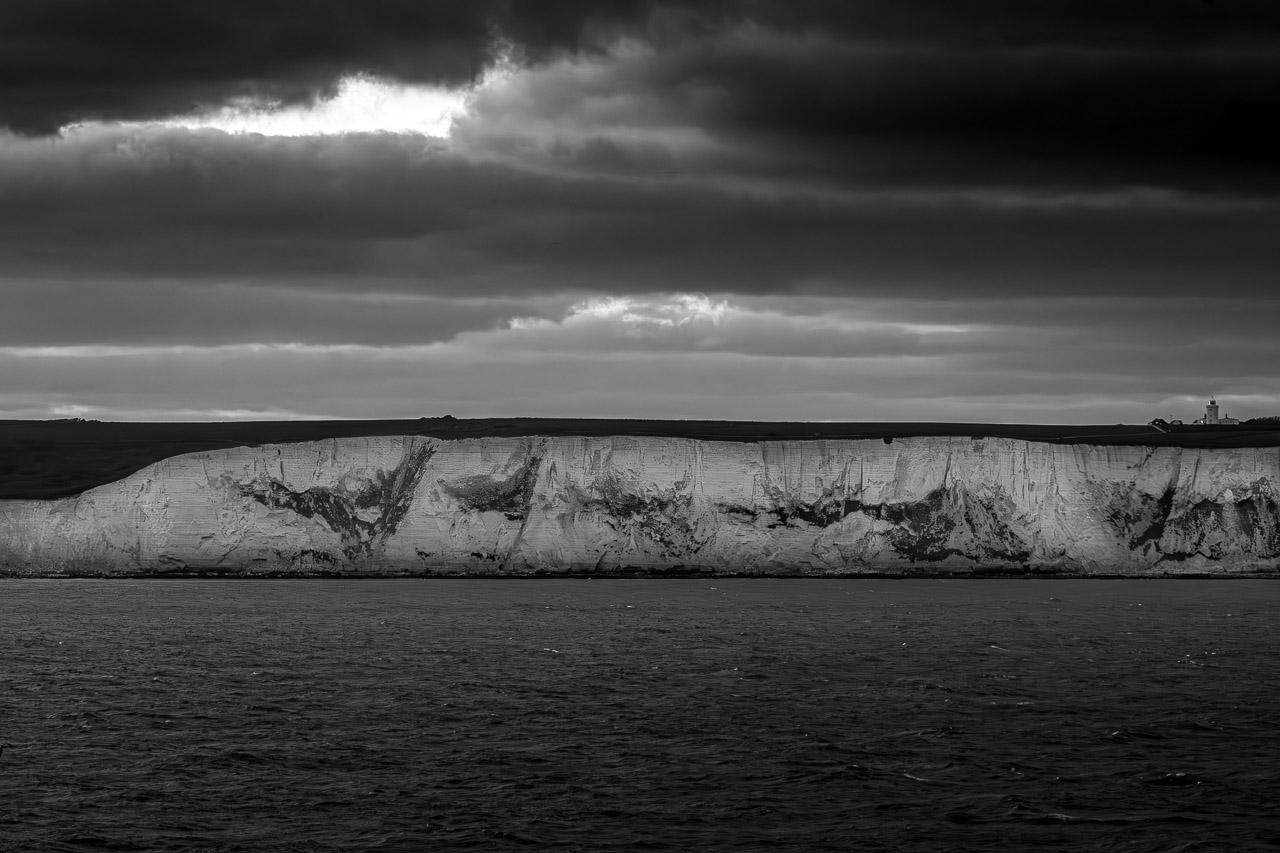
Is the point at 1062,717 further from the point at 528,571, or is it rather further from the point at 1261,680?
the point at 528,571

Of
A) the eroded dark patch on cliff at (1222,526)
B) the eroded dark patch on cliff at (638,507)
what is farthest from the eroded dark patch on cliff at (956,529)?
the eroded dark patch on cliff at (638,507)

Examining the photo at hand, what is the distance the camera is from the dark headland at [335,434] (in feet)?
247

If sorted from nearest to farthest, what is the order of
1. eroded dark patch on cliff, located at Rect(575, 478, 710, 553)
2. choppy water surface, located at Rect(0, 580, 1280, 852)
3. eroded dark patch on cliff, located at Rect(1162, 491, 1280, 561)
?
choppy water surface, located at Rect(0, 580, 1280, 852), eroded dark patch on cliff, located at Rect(575, 478, 710, 553), eroded dark patch on cliff, located at Rect(1162, 491, 1280, 561)

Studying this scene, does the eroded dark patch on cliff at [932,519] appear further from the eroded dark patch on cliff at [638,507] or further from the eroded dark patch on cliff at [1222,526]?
the eroded dark patch on cliff at [1222,526]

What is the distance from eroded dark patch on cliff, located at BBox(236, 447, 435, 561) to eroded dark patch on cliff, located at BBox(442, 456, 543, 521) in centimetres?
232

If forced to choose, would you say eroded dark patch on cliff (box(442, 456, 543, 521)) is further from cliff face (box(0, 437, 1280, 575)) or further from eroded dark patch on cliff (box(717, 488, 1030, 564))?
eroded dark patch on cliff (box(717, 488, 1030, 564))

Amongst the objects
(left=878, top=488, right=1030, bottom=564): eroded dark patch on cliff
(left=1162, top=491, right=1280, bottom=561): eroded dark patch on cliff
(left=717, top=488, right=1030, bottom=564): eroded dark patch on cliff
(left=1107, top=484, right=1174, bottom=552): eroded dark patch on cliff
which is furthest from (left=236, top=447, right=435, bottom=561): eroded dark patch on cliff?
(left=1162, top=491, right=1280, bottom=561): eroded dark patch on cliff

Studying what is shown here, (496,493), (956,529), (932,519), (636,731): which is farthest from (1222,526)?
(636,731)

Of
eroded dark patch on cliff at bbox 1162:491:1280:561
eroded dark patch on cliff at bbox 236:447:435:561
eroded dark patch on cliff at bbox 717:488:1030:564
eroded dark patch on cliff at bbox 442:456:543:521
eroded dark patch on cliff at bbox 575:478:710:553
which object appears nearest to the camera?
eroded dark patch on cliff at bbox 236:447:435:561

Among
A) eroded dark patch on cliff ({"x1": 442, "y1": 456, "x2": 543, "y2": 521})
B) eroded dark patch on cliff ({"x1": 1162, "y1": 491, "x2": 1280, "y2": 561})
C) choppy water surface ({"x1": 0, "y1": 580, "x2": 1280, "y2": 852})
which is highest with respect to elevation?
eroded dark patch on cliff ({"x1": 442, "y1": 456, "x2": 543, "y2": 521})

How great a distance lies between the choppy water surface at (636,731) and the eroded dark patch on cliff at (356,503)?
19615mm

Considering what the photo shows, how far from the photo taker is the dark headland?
75438 mm

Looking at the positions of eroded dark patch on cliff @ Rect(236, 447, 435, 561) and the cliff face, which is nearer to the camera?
eroded dark patch on cliff @ Rect(236, 447, 435, 561)

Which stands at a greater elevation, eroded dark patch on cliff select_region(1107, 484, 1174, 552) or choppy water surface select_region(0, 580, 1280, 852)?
eroded dark patch on cliff select_region(1107, 484, 1174, 552)
